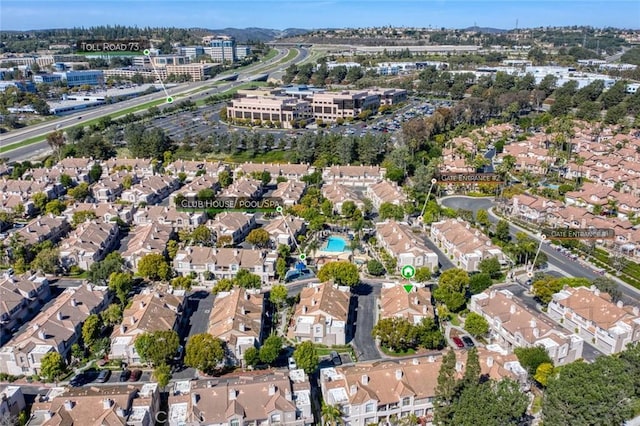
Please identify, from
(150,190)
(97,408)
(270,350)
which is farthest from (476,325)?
(150,190)

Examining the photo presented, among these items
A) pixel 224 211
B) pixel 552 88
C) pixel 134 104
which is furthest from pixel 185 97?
pixel 552 88

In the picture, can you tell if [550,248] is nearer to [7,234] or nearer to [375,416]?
[375,416]

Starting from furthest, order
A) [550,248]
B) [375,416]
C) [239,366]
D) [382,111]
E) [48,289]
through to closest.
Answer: [382,111], [550,248], [48,289], [239,366], [375,416]

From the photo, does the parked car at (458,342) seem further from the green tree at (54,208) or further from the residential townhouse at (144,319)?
the green tree at (54,208)

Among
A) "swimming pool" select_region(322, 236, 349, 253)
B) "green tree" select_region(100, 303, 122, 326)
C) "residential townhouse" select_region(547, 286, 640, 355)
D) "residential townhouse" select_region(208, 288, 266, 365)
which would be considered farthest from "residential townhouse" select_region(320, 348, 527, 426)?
"swimming pool" select_region(322, 236, 349, 253)

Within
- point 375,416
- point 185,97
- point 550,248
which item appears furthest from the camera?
point 185,97

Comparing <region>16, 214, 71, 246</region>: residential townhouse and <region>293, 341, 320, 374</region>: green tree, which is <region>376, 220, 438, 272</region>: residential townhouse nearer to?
<region>293, 341, 320, 374</region>: green tree
